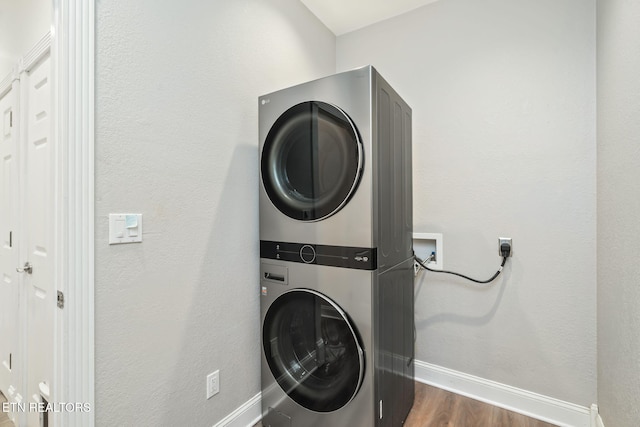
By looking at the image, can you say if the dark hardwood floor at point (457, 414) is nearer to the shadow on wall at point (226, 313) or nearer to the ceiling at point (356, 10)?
the shadow on wall at point (226, 313)

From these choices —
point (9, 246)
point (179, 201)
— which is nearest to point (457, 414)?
point (179, 201)

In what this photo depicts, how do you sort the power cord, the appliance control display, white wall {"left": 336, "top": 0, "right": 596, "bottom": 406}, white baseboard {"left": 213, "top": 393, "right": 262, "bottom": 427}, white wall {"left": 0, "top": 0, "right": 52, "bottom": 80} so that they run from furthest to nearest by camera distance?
1. the power cord
2. white wall {"left": 336, "top": 0, "right": 596, "bottom": 406}
3. white baseboard {"left": 213, "top": 393, "right": 262, "bottom": 427}
4. white wall {"left": 0, "top": 0, "right": 52, "bottom": 80}
5. the appliance control display

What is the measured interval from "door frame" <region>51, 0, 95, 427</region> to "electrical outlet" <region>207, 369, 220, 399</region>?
0.49 metres

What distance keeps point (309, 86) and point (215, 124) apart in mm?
518

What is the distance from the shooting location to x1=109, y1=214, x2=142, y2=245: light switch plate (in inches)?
42.8

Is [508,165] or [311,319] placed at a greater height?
[508,165]

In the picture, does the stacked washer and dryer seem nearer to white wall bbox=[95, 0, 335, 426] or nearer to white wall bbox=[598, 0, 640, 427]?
white wall bbox=[95, 0, 335, 426]

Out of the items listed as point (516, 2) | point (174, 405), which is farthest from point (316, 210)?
point (516, 2)

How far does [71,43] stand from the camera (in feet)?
3.26

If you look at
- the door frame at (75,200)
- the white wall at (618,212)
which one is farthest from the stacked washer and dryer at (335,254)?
the white wall at (618,212)

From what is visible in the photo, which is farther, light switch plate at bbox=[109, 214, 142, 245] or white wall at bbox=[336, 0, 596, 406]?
white wall at bbox=[336, 0, 596, 406]

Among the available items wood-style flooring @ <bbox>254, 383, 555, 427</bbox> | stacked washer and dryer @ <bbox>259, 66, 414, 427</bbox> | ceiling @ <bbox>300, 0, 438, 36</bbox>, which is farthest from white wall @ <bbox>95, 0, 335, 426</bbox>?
wood-style flooring @ <bbox>254, 383, 555, 427</bbox>

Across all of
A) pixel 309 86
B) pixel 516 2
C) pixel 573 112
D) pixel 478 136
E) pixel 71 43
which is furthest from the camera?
pixel 478 136

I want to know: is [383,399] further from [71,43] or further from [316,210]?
[71,43]
